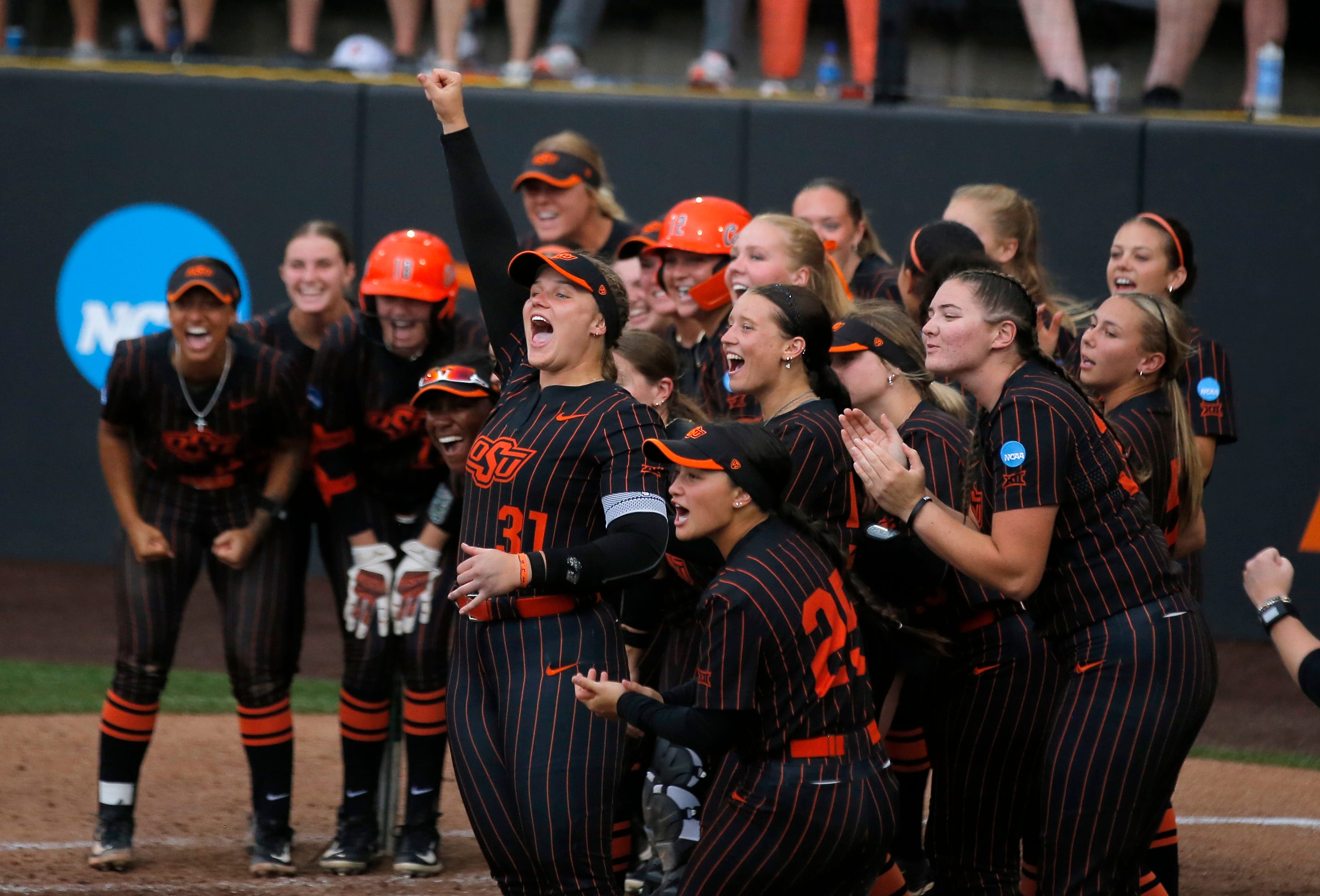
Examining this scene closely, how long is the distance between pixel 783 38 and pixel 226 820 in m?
5.54

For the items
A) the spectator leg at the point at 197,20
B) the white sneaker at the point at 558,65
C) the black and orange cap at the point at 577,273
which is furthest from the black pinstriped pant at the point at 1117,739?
the spectator leg at the point at 197,20

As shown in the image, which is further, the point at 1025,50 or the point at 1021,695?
the point at 1025,50

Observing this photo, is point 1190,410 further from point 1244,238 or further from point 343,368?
point 1244,238

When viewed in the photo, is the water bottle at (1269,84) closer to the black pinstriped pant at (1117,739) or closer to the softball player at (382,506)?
the softball player at (382,506)

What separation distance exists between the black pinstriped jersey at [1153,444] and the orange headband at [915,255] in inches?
32.6

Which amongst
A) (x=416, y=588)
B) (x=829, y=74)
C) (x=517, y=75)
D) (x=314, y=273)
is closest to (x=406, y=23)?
(x=517, y=75)

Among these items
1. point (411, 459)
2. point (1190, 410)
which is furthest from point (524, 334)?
point (1190, 410)

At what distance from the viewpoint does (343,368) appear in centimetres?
472

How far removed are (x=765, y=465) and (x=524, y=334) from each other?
0.90 m

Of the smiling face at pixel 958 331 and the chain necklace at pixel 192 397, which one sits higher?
the smiling face at pixel 958 331

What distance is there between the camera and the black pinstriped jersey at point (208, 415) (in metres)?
4.62

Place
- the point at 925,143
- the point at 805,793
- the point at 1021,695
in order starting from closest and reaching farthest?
the point at 805,793, the point at 1021,695, the point at 925,143

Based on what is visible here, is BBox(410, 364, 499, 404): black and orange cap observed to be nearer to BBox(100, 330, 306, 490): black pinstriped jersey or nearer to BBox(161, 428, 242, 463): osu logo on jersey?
BBox(100, 330, 306, 490): black pinstriped jersey

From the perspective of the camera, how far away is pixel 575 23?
877cm
